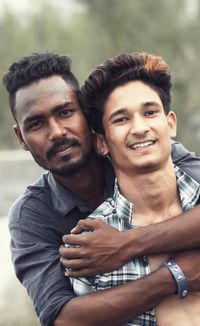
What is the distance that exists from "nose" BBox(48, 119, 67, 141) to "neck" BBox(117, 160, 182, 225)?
33 centimetres

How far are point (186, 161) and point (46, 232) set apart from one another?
0.66 metres

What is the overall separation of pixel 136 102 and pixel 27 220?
0.67m

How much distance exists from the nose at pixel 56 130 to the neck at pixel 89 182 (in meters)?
0.20

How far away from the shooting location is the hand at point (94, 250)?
2957 millimetres

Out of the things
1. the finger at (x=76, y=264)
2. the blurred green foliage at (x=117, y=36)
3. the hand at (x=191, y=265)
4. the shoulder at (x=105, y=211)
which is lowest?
the hand at (x=191, y=265)

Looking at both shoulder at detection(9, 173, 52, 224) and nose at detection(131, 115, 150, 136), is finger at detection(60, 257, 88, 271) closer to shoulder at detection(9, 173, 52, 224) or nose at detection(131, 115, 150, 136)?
shoulder at detection(9, 173, 52, 224)

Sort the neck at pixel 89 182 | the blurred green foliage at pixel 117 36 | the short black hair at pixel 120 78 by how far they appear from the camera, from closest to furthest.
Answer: the short black hair at pixel 120 78 → the neck at pixel 89 182 → the blurred green foliage at pixel 117 36

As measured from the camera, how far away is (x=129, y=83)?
318 cm

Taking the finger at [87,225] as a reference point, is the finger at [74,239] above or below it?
below

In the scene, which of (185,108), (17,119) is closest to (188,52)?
(185,108)

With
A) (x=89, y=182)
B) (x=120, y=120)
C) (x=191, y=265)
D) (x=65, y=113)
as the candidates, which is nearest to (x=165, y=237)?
(x=191, y=265)

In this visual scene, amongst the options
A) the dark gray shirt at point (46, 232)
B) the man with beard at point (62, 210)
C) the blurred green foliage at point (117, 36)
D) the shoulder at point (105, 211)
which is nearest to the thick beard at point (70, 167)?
the man with beard at point (62, 210)

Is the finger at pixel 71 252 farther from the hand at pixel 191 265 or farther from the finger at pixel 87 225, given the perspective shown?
the hand at pixel 191 265

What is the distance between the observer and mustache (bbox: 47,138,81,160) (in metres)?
3.27
